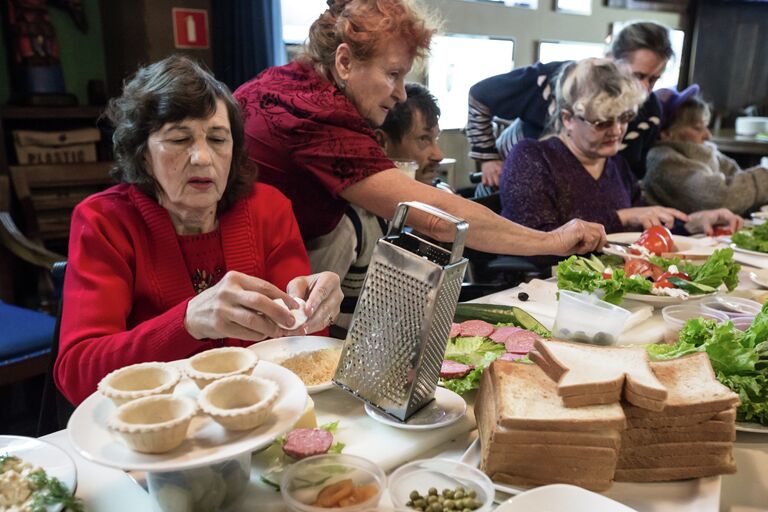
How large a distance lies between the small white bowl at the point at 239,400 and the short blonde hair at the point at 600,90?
7.80 ft

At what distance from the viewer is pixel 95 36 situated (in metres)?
4.46

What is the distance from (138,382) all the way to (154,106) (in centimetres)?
83

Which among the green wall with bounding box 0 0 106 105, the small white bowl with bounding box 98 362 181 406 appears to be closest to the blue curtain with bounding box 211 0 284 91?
the green wall with bounding box 0 0 106 105

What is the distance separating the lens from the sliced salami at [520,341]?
149 cm

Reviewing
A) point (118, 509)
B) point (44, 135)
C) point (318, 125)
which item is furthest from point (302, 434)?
point (44, 135)

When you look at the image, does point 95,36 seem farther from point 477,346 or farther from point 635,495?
point 635,495

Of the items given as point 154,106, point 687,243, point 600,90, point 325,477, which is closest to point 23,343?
point 154,106

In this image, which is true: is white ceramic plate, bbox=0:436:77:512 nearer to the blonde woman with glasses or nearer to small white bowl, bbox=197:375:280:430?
small white bowl, bbox=197:375:280:430

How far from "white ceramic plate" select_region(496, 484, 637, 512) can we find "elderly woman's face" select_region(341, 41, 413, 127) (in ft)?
4.72

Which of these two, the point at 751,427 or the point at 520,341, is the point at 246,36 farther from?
the point at 751,427

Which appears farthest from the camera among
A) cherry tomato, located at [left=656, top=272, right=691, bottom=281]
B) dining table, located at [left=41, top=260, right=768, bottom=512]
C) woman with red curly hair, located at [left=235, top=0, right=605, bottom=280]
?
cherry tomato, located at [left=656, top=272, right=691, bottom=281]

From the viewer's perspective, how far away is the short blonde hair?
9.34ft

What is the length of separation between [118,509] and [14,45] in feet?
13.0

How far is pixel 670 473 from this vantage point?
1.10 m
